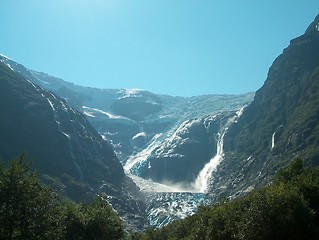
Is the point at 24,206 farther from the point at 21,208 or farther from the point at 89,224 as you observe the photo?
the point at 89,224

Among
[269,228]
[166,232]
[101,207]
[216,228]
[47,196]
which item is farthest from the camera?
[166,232]

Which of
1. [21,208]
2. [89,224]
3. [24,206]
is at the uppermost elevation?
[24,206]

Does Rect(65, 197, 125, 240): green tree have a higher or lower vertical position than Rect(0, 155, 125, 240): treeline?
lower

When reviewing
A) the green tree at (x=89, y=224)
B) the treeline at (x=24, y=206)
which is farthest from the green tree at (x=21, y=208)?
the green tree at (x=89, y=224)

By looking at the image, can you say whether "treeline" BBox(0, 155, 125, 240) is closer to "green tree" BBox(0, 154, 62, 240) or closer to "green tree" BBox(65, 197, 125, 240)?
"green tree" BBox(0, 154, 62, 240)

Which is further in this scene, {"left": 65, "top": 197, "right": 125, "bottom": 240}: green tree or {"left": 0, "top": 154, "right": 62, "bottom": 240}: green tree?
{"left": 65, "top": 197, "right": 125, "bottom": 240}: green tree

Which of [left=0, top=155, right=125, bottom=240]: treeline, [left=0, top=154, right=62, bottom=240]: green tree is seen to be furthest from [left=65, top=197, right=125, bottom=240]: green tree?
[left=0, top=154, right=62, bottom=240]: green tree

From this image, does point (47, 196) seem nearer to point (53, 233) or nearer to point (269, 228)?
point (53, 233)

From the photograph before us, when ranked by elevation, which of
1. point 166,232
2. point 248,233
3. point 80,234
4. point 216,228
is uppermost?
point 248,233

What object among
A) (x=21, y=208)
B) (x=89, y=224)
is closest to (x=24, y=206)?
(x=21, y=208)

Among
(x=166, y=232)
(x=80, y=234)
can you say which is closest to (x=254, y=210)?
(x=80, y=234)

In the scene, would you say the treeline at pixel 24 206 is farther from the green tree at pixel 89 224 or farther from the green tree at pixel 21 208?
the green tree at pixel 89 224
